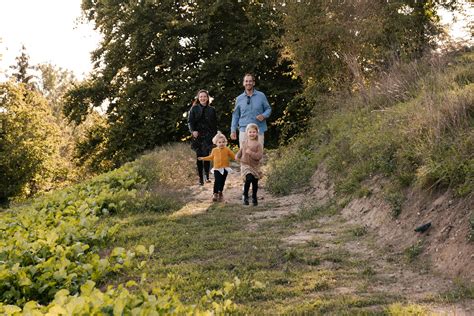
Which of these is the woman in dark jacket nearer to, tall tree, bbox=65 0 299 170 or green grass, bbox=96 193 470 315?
green grass, bbox=96 193 470 315

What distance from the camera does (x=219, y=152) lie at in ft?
35.2

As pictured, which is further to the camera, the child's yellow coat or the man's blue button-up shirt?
the man's blue button-up shirt

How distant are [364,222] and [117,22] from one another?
18.7 metres

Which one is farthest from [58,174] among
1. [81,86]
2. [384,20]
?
[384,20]

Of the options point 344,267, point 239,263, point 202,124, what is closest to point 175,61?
point 202,124

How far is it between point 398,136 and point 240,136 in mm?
3930

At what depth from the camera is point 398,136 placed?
8180 millimetres

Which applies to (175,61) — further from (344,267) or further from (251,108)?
(344,267)

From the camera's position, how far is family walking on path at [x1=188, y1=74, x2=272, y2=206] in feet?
33.8

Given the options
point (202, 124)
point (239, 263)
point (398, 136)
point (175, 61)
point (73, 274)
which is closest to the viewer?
point (73, 274)

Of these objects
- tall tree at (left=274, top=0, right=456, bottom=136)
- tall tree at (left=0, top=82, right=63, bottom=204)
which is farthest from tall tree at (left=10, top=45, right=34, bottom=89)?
tall tree at (left=274, top=0, right=456, bottom=136)

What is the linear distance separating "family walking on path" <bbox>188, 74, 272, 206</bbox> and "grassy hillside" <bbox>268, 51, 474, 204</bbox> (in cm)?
130

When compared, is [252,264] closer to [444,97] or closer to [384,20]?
[444,97]

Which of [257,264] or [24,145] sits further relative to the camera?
[24,145]
